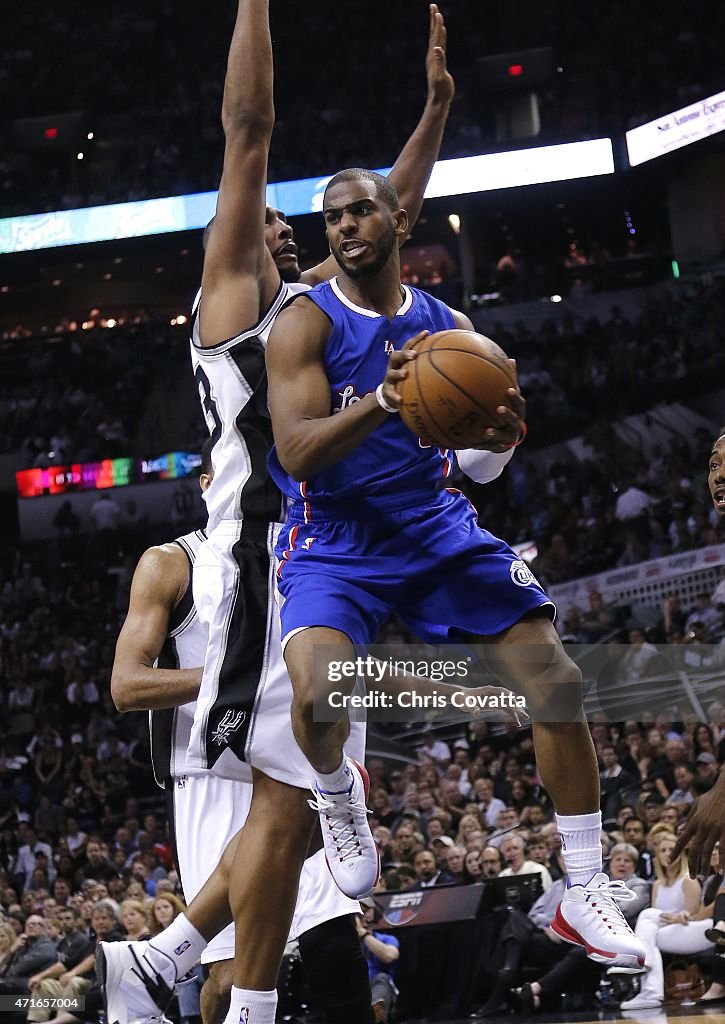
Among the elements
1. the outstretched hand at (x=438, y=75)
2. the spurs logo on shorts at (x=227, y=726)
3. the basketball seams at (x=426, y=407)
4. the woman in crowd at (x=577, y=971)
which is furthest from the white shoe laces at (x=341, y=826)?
the woman in crowd at (x=577, y=971)

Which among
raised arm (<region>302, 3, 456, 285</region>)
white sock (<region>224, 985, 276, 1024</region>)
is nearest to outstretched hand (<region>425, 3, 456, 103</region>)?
raised arm (<region>302, 3, 456, 285</region>)

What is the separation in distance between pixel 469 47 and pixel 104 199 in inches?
249

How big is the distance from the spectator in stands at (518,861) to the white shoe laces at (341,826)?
4574 millimetres

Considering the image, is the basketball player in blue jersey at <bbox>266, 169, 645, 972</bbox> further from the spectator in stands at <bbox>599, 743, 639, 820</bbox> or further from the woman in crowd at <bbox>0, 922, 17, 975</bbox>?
the woman in crowd at <bbox>0, 922, 17, 975</bbox>

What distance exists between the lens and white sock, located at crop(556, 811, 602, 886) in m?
3.27

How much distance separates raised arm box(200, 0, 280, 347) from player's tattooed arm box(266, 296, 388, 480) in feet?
1.31

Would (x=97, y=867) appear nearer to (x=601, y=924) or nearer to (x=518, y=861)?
Answer: (x=518, y=861)

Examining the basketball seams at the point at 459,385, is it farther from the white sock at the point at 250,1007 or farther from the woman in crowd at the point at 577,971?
the woman in crowd at the point at 577,971

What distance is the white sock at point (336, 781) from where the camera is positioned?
3217mm

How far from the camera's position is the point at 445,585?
3.28 meters

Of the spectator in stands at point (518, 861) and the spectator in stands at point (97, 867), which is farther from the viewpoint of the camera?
the spectator in stands at point (97, 867)

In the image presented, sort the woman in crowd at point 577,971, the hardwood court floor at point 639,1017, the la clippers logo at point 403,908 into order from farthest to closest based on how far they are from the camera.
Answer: the la clippers logo at point 403,908 → the woman in crowd at point 577,971 → the hardwood court floor at point 639,1017

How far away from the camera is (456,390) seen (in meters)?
2.96

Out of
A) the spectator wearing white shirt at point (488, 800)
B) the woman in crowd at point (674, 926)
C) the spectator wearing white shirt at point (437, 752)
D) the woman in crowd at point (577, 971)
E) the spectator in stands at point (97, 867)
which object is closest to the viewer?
the woman in crowd at point (674, 926)
